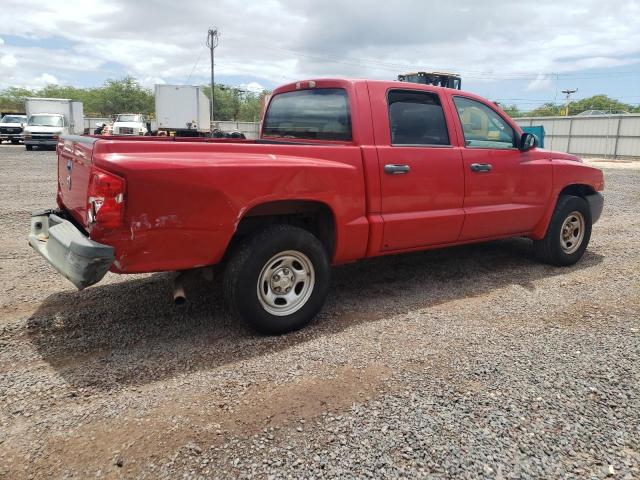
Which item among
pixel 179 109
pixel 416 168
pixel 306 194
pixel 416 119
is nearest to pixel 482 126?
pixel 416 119

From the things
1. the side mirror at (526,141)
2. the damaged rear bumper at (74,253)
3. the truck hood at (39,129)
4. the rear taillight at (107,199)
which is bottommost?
the damaged rear bumper at (74,253)

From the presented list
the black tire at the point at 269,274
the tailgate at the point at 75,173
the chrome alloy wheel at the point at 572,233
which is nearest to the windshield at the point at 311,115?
the black tire at the point at 269,274

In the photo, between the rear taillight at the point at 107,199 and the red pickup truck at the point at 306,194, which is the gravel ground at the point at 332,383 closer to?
the red pickup truck at the point at 306,194

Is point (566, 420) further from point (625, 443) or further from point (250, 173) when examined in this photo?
point (250, 173)

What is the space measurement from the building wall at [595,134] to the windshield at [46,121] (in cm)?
2490

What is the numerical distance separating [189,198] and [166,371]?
43.3 inches

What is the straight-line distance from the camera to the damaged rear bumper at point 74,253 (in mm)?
2951

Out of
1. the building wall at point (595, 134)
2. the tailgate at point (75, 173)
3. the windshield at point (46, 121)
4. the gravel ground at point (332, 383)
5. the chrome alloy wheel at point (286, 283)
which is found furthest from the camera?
the building wall at point (595, 134)

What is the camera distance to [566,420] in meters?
2.71

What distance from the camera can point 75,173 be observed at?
358cm

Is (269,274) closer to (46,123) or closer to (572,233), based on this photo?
(572,233)

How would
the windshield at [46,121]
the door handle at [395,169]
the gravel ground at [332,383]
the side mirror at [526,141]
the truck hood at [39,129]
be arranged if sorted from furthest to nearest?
1. the windshield at [46,121]
2. the truck hood at [39,129]
3. the side mirror at [526,141]
4. the door handle at [395,169]
5. the gravel ground at [332,383]

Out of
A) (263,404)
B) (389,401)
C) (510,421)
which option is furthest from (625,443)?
(263,404)

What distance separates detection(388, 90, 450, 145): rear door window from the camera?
14.1 ft
